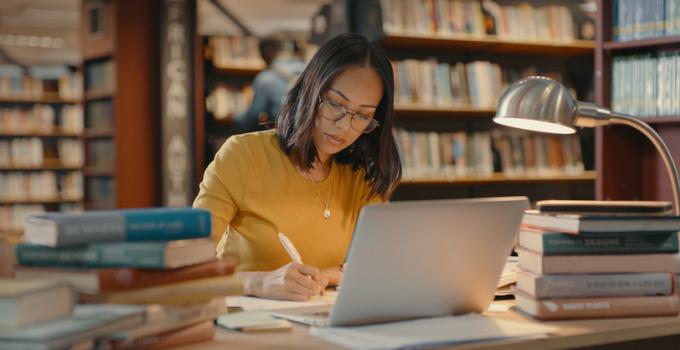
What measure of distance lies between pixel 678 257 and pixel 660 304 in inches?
6.5

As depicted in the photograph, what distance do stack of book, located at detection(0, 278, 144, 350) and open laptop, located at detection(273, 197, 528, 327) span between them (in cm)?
33

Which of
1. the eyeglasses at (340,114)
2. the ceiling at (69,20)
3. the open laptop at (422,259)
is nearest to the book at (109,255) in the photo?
the open laptop at (422,259)

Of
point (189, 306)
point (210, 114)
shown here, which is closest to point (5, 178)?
point (210, 114)

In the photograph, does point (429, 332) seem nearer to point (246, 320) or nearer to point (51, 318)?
point (246, 320)

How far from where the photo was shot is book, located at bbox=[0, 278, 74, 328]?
92 centimetres

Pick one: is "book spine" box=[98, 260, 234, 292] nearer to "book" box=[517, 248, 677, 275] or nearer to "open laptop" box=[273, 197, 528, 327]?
"open laptop" box=[273, 197, 528, 327]

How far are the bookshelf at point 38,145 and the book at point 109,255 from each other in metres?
6.81

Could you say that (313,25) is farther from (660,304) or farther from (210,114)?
(660,304)

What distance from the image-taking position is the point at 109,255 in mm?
1071

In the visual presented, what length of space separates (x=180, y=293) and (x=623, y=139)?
8.35ft

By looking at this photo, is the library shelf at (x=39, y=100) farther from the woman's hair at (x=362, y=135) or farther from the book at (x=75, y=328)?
the book at (x=75, y=328)

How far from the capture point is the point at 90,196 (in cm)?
570

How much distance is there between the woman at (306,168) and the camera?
6.08 feet

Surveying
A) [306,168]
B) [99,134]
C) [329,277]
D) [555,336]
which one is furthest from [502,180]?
[555,336]
